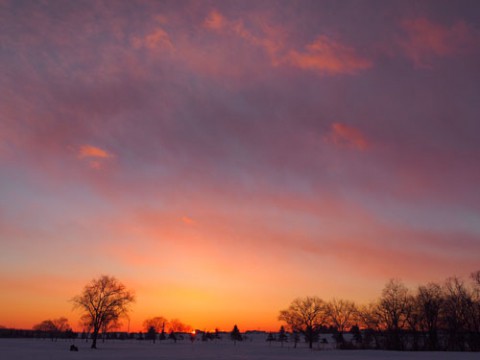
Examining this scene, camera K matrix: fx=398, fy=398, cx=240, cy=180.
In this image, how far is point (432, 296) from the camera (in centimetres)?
9838

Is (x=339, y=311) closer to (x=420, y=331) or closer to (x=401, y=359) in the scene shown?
(x=420, y=331)

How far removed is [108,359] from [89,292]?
4897 cm

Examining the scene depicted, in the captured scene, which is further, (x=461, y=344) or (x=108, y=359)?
(x=461, y=344)

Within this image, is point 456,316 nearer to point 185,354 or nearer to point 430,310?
point 430,310

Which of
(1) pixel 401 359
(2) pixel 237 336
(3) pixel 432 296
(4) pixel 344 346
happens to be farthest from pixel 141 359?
(2) pixel 237 336

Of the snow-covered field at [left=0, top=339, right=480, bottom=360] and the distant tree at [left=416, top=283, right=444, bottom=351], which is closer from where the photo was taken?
the snow-covered field at [left=0, top=339, right=480, bottom=360]

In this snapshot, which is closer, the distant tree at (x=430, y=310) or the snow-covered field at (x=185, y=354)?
the snow-covered field at (x=185, y=354)

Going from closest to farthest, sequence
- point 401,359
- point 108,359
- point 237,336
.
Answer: point 108,359
point 401,359
point 237,336

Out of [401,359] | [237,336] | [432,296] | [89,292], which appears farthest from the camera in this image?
[237,336]

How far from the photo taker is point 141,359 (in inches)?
1608

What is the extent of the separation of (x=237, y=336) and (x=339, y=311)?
72.4m

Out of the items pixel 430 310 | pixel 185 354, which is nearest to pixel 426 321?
pixel 430 310

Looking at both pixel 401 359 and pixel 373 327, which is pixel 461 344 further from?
pixel 401 359

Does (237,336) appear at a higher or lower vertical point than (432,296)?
lower
